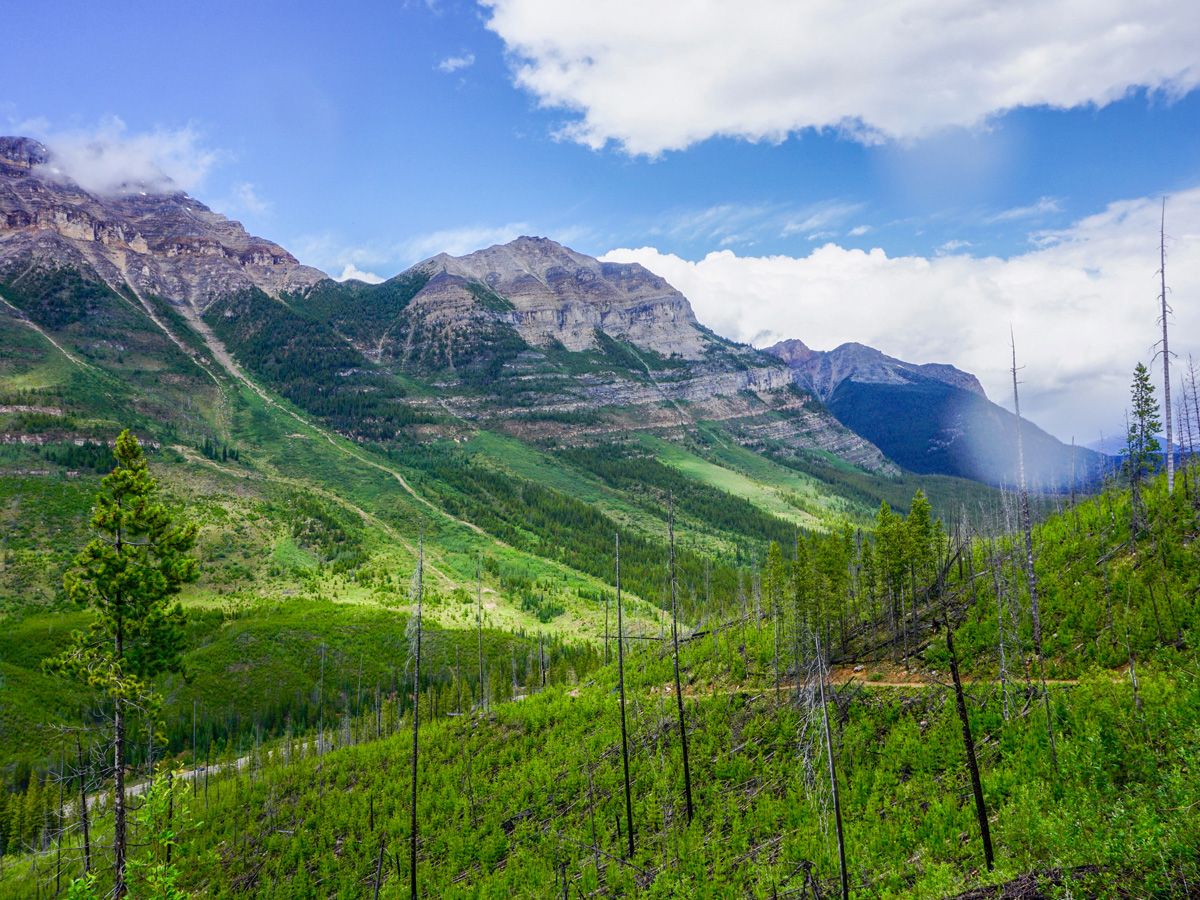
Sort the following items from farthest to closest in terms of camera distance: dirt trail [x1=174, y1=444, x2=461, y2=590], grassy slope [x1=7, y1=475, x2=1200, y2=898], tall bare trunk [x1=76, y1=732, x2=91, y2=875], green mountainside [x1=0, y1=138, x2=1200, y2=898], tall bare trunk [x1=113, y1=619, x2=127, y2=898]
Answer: dirt trail [x1=174, y1=444, x2=461, y2=590], green mountainside [x1=0, y1=138, x2=1200, y2=898], grassy slope [x1=7, y1=475, x2=1200, y2=898], tall bare trunk [x1=76, y1=732, x2=91, y2=875], tall bare trunk [x1=113, y1=619, x2=127, y2=898]

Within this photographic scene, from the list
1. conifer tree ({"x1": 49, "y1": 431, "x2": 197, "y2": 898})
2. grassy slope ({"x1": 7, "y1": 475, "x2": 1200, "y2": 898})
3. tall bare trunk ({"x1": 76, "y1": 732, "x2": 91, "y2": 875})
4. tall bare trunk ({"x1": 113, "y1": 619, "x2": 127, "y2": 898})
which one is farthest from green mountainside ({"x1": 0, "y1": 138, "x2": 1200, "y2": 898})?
conifer tree ({"x1": 49, "y1": 431, "x2": 197, "y2": 898})

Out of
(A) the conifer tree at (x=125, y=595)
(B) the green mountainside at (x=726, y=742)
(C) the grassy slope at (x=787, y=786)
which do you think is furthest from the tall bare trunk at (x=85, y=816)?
(C) the grassy slope at (x=787, y=786)

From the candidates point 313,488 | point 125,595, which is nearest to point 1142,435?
point 125,595

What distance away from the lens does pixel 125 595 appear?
1870 centimetres

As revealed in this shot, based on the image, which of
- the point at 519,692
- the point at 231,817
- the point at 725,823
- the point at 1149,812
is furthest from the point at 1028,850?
the point at 519,692

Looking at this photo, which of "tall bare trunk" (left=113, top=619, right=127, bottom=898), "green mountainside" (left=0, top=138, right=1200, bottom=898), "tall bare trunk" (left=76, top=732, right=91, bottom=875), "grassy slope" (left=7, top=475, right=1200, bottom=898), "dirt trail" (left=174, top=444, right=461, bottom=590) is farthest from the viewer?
"dirt trail" (left=174, top=444, right=461, bottom=590)

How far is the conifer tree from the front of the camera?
58.3ft

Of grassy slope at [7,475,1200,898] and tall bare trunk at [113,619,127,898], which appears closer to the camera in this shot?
tall bare trunk at [113,619,127,898]

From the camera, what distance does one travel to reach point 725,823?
31.1 metres

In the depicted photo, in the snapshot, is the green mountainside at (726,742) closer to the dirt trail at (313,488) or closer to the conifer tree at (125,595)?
the conifer tree at (125,595)

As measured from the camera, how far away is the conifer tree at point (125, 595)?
699 inches

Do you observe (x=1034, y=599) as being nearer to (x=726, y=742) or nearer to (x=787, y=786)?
(x=787, y=786)

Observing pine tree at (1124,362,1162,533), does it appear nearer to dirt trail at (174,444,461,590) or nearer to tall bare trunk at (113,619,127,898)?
tall bare trunk at (113,619,127,898)

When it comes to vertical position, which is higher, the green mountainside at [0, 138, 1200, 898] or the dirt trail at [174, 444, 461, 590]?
the dirt trail at [174, 444, 461, 590]
